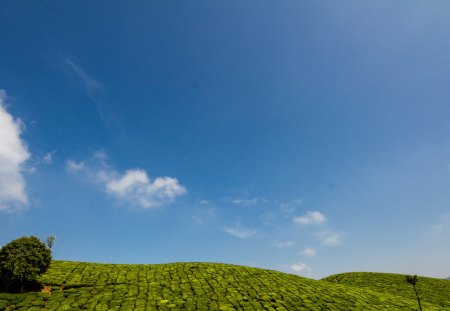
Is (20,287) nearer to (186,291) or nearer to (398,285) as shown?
(186,291)

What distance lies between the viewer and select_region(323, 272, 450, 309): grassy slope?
173 feet

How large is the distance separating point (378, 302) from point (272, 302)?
1626 cm

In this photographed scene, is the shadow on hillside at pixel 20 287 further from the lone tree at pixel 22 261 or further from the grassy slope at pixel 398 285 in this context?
the grassy slope at pixel 398 285

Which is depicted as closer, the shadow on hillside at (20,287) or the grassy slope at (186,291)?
the grassy slope at (186,291)

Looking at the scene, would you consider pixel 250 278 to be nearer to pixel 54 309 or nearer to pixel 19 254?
pixel 54 309

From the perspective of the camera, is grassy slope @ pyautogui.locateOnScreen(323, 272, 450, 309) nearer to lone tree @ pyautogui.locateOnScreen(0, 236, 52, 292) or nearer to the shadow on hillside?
the shadow on hillside

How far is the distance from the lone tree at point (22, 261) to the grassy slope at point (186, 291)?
215cm

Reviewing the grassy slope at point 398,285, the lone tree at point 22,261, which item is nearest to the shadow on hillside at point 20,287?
the lone tree at point 22,261

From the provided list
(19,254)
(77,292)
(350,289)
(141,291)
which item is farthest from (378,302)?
(19,254)

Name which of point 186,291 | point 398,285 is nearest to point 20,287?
point 186,291

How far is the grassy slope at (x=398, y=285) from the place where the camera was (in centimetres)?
5272

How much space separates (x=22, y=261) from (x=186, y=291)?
722 inches

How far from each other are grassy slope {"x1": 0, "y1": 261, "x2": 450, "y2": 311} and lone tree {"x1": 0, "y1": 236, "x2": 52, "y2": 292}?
84.8 inches

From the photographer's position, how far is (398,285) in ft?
194
